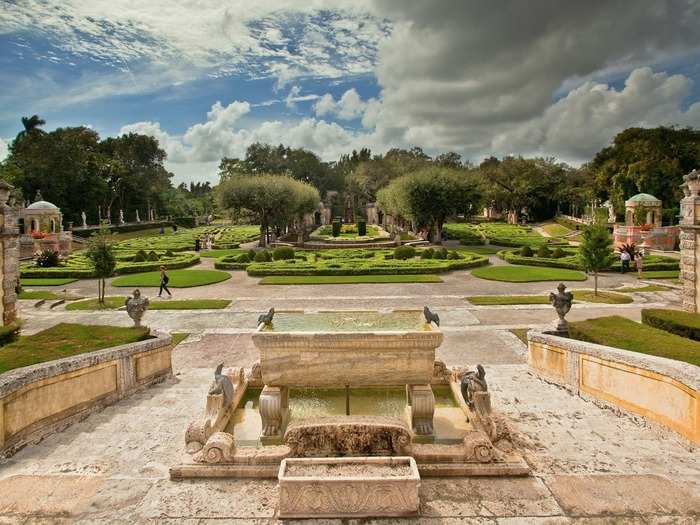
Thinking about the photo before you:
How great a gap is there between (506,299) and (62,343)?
1646 cm

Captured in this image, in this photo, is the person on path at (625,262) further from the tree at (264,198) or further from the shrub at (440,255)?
the tree at (264,198)

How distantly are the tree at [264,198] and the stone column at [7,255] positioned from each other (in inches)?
1175

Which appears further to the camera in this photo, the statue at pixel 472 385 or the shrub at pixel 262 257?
the shrub at pixel 262 257

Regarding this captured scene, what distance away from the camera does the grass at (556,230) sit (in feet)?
196

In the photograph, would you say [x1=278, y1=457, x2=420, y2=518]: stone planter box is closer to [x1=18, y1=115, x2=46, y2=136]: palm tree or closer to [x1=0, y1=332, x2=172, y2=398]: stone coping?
[x1=0, y1=332, x2=172, y2=398]: stone coping

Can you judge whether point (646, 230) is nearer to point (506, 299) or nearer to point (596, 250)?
point (596, 250)

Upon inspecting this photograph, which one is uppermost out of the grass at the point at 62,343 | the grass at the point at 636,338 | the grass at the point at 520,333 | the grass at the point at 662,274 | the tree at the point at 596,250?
the tree at the point at 596,250

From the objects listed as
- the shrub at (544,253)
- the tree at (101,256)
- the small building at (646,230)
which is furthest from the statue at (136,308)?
the small building at (646,230)

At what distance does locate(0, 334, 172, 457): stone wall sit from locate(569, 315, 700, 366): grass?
1004cm

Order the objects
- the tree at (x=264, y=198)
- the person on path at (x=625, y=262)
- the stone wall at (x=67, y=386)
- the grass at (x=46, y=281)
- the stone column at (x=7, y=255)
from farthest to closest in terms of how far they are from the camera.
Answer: the tree at (x=264, y=198)
the person on path at (x=625, y=262)
the grass at (x=46, y=281)
the stone column at (x=7, y=255)
the stone wall at (x=67, y=386)

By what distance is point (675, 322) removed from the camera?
1159 cm

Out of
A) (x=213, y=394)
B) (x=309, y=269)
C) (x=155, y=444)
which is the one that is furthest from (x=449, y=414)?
(x=309, y=269)

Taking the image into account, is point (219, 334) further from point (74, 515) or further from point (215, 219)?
point (215, 219)

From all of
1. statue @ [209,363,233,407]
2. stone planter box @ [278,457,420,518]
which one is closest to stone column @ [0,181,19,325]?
statue @ [209,363,233,407]
